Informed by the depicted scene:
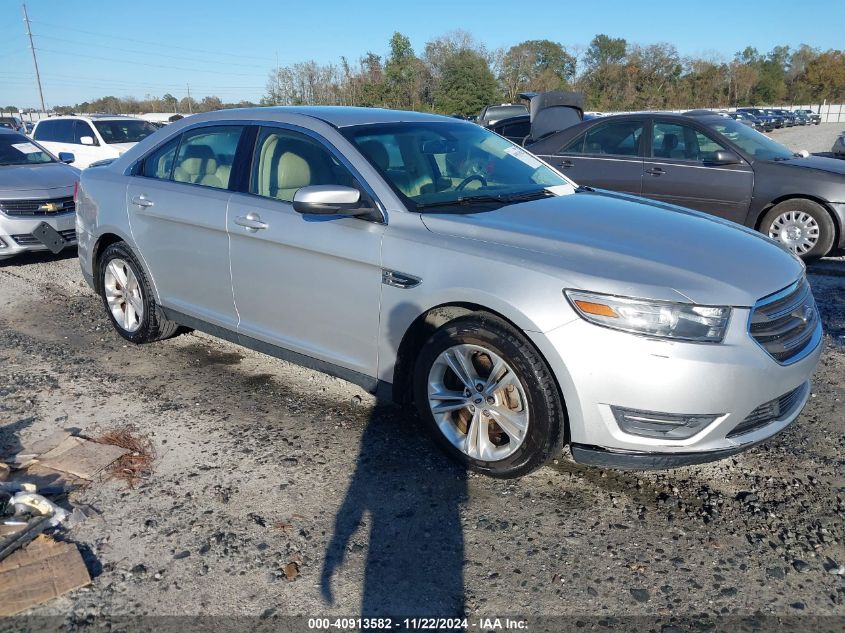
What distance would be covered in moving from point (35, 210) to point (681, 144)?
756 centimetres

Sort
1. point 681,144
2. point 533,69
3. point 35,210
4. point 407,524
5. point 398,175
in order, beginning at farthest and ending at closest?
point 533,69 → point 681,144 → point 35,210 → point 398,175 → point 407,524

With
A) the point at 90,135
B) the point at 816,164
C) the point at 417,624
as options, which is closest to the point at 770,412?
the point at 417,624

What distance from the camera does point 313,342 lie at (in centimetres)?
388

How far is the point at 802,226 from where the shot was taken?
746cm

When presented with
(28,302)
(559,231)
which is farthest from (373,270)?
(28,302)

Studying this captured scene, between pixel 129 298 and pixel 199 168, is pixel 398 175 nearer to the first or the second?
pixel 199 168

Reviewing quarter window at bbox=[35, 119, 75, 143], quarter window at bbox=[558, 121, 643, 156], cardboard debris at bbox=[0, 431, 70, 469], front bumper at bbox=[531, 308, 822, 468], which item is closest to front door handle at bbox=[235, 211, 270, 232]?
cardboard debris at bbox=[0, 431, 70, 469]

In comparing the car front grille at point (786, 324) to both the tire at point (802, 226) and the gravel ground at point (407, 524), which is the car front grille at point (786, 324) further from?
the tire at point (802, 226)

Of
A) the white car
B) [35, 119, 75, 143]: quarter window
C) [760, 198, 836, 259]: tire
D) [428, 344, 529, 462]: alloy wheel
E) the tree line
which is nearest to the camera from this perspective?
[428, 344, 529, 462]: alloy wheel

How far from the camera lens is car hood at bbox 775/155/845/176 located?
7.42 meters

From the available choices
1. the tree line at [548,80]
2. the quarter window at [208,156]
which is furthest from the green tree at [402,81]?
the quarter window at [208,156]

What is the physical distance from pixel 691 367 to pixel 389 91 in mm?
55771

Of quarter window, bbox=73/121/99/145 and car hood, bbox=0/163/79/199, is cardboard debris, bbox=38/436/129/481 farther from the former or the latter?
Result: quarter window, bbox=73/121/99/145

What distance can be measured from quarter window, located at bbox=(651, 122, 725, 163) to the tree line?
38.7m
